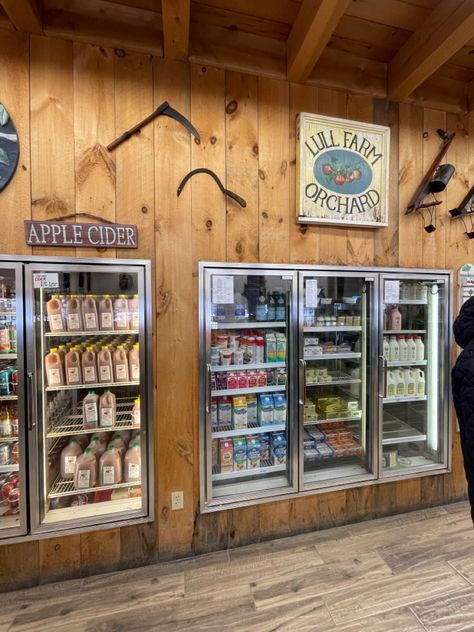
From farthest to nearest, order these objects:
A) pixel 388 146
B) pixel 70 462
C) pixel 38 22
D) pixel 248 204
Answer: pixel 388 146, pixel 248 204, pixel 70 462, pixel 38 22

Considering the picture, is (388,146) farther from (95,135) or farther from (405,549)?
(405,549)

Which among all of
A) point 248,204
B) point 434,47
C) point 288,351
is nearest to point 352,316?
point 288,351

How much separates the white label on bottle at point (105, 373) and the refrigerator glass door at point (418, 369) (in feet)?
6.46

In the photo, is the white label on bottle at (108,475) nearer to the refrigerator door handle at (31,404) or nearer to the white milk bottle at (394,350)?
the refrigerator door handle at (31,404)

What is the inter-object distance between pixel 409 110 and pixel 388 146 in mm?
408

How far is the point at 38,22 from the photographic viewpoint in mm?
1628

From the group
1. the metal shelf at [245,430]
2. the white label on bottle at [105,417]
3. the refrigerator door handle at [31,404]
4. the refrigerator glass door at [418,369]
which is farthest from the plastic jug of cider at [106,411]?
the refrigerator glass door at [418,369]

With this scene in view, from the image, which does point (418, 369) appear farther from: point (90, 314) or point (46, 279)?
point (46, 279)

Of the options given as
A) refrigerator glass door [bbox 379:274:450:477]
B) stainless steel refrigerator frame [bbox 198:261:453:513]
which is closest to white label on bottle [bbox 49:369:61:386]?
stainless steel refrigerator frame [bbox 198:261:453:513]

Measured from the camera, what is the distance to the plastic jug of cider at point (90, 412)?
73.1 inches

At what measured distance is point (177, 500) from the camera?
192cm

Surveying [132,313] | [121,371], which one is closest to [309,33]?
[132,313]

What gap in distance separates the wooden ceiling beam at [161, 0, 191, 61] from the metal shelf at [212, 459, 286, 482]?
2695mm

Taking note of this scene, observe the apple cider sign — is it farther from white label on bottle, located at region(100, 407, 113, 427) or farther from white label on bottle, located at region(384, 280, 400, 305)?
white label on bottle, located at region(100, 407, 113, 427)
